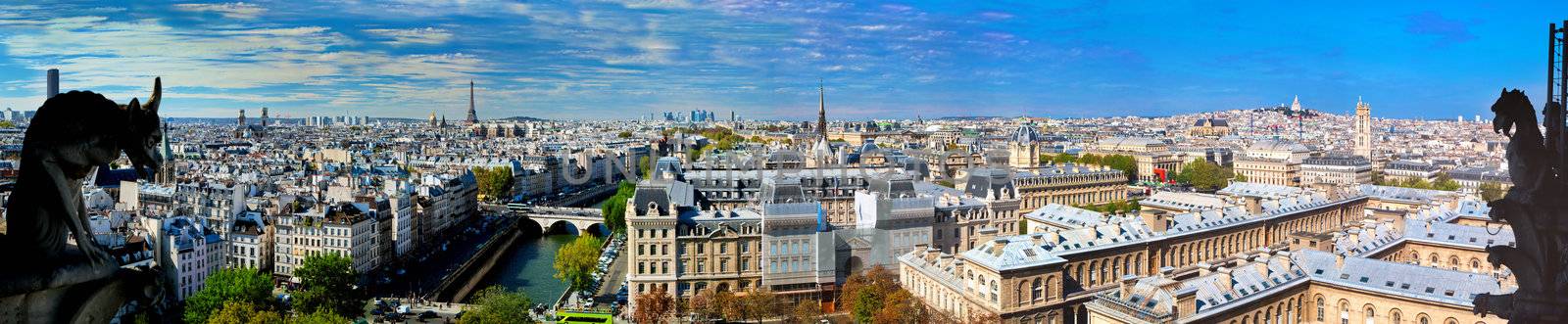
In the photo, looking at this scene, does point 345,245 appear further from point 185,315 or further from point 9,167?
point 9,167

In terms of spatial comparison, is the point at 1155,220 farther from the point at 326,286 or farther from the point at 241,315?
the point at 241,315

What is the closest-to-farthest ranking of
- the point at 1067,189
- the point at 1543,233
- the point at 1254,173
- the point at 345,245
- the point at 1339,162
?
the point at 1543,233
the point at 345,245
the point at 1067,189
the point at 1339,162
the point at 1254,173

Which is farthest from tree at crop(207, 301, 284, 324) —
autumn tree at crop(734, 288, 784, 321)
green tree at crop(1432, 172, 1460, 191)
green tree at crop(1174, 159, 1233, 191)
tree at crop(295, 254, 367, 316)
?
green tree at crop(1174, 159, 1233, 191)

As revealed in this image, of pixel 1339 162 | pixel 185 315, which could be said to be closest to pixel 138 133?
pixel 185 315

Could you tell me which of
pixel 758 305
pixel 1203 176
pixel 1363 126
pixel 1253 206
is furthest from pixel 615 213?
pixel 1363 126

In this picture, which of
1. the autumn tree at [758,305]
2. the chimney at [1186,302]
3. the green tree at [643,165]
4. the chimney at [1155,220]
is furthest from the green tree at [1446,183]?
the green tree at [643,165]

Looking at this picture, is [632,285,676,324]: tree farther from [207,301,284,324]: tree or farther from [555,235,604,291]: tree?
[207,301,284,324]: tree

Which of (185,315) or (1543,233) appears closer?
(1543,233)
